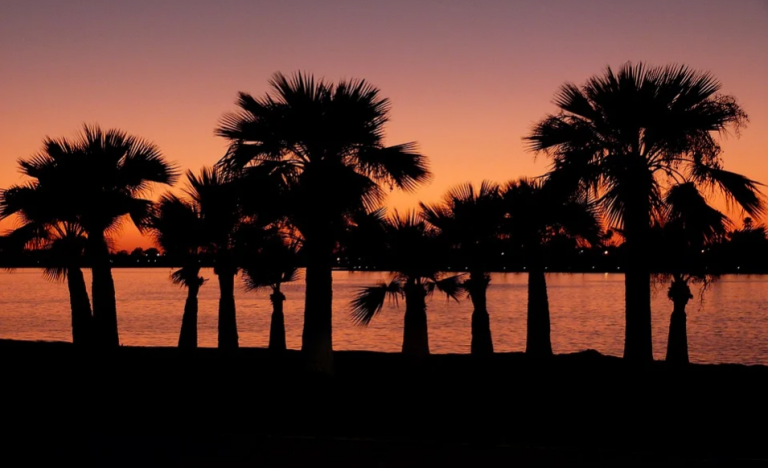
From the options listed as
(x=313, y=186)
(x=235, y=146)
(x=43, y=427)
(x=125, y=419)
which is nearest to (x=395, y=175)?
(x=313, y=186)

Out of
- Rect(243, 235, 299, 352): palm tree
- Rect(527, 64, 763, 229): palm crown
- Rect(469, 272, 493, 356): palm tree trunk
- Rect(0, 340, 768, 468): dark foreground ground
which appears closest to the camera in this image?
Rect(0, 340, 768, 468): dark foreground ground

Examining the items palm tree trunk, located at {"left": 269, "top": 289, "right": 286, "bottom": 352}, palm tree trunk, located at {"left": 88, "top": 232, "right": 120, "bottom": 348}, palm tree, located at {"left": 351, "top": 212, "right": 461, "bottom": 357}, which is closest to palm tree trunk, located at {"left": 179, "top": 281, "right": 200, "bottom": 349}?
palm tree trunk, located at {"left": 269, "top": 289, "right": 286, "bottom": 352}

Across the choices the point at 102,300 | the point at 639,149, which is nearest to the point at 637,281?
the point at 639,149

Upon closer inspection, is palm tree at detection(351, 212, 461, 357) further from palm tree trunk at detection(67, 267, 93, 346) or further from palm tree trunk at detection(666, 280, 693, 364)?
palm tree trunk at detection(67, 267, 93, 346)

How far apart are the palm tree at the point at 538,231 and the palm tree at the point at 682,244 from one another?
A: 2442 millimetres

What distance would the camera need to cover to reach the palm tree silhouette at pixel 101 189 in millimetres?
22000

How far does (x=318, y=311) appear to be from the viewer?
16.4 m

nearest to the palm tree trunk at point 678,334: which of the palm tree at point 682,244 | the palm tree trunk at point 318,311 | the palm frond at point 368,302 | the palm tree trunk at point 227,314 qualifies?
the palm tree at point 682,244

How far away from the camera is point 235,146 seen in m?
16.5

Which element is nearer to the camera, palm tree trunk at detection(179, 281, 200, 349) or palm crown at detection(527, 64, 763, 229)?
palm crown at detection(527, 64, 763, 229)

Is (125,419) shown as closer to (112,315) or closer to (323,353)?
(323,353)

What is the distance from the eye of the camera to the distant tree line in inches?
630

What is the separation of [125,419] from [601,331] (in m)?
67.9

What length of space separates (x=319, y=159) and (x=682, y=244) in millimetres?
10955
